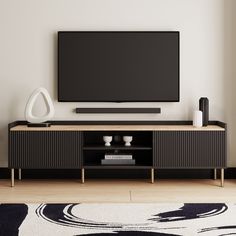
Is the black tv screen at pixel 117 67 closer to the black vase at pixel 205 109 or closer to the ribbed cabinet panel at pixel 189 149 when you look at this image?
the black vase at pixel 205 109

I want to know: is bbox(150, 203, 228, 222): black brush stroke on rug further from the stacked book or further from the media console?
the stacked book

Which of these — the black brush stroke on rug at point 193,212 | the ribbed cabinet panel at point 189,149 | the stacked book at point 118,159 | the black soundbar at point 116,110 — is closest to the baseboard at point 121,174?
the stacked book at point 118,159

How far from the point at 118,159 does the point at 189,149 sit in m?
0.74

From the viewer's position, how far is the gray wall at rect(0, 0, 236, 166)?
5.66 metres

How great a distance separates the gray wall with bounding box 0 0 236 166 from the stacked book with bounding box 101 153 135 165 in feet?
1.58

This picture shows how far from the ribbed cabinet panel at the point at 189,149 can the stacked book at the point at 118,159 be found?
Result: 0.28 metres

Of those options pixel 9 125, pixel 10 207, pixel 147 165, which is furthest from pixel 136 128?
pixel 10 207

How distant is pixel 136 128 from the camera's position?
17.5ft

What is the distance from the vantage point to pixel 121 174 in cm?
575

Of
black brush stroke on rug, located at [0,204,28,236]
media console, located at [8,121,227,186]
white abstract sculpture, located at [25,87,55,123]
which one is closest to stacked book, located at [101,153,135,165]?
media console, located at [8,121,227,186]

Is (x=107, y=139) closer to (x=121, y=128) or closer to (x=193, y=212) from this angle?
(x=121, y=128)

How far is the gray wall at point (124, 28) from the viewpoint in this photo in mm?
5656

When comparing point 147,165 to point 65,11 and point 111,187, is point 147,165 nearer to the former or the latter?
point 111,187

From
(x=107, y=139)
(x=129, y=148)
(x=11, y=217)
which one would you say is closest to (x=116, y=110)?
(x=107, y=139)
